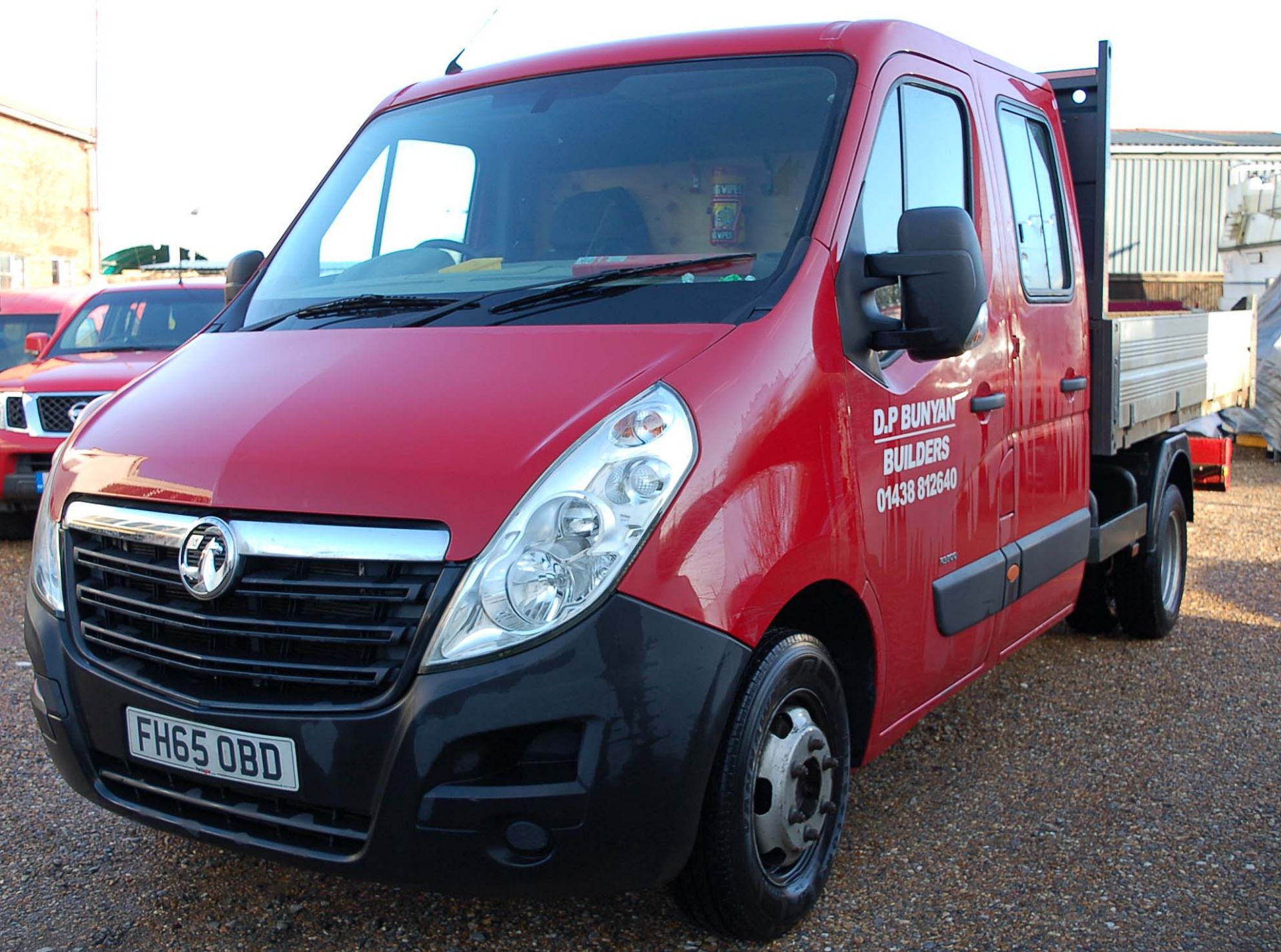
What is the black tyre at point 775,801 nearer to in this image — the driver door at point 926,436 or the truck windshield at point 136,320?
the driver door at point 926,436

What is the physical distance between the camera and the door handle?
3.68 meters

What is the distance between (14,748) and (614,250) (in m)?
2.87

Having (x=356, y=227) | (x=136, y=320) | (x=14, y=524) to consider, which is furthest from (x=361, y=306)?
(x=136, y=320)

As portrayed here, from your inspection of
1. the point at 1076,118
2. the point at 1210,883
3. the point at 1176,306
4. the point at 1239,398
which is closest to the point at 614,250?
the point at 1210,883

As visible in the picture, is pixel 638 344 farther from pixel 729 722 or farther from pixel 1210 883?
pixel 1210 883

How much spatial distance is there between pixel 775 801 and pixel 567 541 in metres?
0.88

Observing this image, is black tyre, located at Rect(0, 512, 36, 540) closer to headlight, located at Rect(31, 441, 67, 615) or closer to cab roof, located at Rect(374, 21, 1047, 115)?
cab roof, located at Rect(374, 21, 1047, 115)

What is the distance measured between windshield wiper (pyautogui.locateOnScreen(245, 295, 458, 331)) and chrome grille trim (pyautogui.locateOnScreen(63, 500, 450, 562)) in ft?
2.74

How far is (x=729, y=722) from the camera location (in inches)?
106

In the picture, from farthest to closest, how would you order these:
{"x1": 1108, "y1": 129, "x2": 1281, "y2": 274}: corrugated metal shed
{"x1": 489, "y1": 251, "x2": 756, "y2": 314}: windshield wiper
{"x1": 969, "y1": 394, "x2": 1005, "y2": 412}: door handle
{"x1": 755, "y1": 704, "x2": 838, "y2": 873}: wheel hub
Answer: {"x1": 1108, "y1": 129, "x2": 1281, "y2": 274}: corrugated metal shed → {"x1": 969, "y1": 394, "x2": 1005, "y2": 412}: door handle → {"x1": 489, "y1": 251, "x2": 756, "y2": 314}: windshield wiper → {"x1": 755, "y1": 704, "x2": 838, "y2": 873}: wheel hub

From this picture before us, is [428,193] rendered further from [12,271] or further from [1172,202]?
[12,271]

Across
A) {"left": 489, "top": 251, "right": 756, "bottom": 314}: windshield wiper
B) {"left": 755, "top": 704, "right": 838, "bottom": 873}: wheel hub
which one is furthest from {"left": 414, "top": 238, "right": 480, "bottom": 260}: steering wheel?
{"left": 755, "top": 704, "right": 838, "bottom": 873}: wheel hub

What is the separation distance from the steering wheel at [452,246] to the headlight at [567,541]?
47.0 inches

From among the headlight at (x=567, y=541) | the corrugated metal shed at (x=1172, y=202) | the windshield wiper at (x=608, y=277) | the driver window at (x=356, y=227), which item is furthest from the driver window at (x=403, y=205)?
the corrugated metal shed at (x=1172, y=202)
